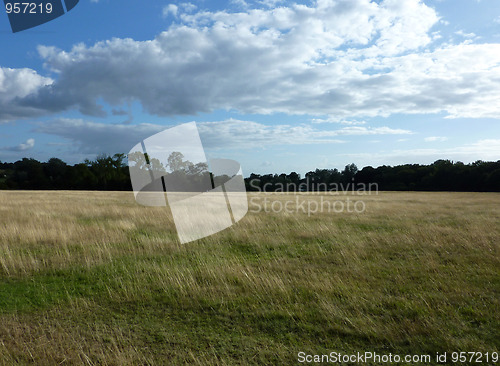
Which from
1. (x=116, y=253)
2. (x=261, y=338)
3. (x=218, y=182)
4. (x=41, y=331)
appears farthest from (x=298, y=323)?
(x=218, y=182)

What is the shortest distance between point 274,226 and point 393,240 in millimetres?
5073

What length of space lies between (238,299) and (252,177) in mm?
73703

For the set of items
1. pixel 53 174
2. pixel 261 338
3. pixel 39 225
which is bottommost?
pixel 261 338

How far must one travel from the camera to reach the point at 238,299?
588cm

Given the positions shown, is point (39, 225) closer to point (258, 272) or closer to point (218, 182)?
point (258, 272)

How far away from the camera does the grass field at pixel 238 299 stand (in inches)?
170

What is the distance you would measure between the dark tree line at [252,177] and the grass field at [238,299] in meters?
59.4

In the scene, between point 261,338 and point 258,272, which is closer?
point 261,338

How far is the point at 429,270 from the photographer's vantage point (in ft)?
25.2

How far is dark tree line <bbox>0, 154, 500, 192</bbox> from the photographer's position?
250 feet
